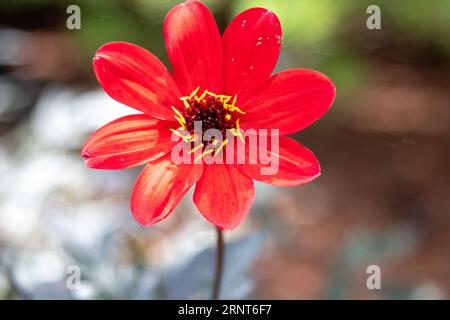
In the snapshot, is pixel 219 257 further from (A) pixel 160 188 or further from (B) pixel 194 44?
(B) pixel 194 44

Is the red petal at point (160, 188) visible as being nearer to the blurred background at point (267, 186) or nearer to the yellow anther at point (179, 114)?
A: the yellow anther at point (179, 114)

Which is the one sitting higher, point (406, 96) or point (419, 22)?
point (419, 22)

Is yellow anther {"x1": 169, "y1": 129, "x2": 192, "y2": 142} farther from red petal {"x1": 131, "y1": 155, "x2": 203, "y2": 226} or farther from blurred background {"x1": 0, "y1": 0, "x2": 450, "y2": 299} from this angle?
blurred background {"x1": 0, "y1": 0, "x2": 450, "y2": 299}

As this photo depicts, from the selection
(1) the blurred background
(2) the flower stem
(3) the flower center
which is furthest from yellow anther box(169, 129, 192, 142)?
(1) the blurred background

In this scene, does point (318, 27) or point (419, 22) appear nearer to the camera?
point (318, 27)

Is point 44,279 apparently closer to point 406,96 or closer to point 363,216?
point 363,216

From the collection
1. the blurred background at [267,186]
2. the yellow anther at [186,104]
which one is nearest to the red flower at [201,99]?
the yellow anther at [186,104]

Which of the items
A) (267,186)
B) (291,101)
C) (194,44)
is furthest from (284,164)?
(267,186)
